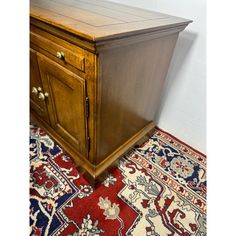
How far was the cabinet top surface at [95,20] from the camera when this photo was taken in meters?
0.56

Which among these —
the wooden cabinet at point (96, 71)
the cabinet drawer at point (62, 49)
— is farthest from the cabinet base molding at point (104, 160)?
the cabinet drawer at point (62, 49)

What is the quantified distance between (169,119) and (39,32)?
0.95 meters

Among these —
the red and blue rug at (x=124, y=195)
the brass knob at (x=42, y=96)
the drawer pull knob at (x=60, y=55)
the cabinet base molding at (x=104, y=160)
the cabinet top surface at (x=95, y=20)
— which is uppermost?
the cabinet top surface at (x=95, y=20)

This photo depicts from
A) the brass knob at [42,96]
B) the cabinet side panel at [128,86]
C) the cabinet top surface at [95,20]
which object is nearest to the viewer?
the cabinet top surface at [95,20]

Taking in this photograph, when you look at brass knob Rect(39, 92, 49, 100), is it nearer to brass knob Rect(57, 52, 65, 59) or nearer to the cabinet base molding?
the cabinet base molding

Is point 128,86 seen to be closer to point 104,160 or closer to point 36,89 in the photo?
point 104,160

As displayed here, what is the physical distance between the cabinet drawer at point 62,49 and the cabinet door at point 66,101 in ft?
0.15

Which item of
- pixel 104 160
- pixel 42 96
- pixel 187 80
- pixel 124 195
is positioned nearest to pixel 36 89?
pixel 42 96

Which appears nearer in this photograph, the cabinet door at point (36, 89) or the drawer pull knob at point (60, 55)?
the drawer pull knob at point (60, 55)

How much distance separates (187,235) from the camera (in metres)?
0.86

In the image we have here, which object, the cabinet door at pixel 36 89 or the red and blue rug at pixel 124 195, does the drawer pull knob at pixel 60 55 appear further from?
the red and blue rug at pixel 124 195

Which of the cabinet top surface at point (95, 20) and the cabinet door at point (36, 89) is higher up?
the cabinet top surface at point (95, 20)
